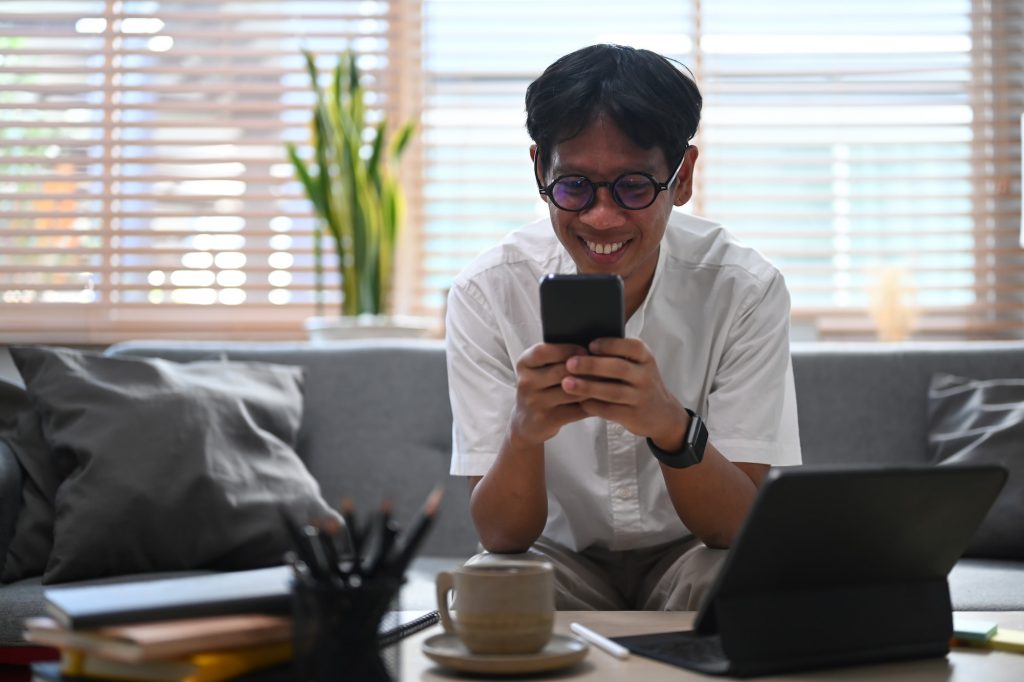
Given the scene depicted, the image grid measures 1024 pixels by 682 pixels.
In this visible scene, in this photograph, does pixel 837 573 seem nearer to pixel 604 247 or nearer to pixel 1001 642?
pixel 1001 642

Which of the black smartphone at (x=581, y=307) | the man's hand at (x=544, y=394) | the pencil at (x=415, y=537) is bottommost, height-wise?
the pencil at (x=415, y=537)

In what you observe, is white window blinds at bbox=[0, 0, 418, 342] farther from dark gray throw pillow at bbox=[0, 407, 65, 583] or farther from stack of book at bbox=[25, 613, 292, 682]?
stack of book at bbox=[25, 613, 292, 682]

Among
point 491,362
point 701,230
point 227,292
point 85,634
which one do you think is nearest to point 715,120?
point 227,292

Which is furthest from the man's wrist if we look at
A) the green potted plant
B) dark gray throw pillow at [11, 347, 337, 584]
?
the green potted plant

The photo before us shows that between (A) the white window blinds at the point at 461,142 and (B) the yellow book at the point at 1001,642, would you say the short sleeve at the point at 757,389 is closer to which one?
(B) the yellow book at the point at 1001,642

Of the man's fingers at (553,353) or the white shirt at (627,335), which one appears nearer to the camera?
the man's fingers at (553,353)

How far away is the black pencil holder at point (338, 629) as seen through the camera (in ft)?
2.77

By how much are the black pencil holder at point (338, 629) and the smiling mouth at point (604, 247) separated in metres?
0.83

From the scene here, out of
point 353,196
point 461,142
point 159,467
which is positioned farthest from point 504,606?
point 461,142

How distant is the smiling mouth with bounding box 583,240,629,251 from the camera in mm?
1607

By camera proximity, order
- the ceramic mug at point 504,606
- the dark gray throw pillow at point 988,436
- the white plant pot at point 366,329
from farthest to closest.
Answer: the white plant pot at point 366,329
the dark gray throw pillow at point 988,436
the ceramic mug at point 504,606

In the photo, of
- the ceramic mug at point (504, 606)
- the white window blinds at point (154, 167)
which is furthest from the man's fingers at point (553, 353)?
the white window blinds at point (154, 167)

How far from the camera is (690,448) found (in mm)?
1438

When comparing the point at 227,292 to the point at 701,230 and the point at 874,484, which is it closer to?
the point at 701,230
